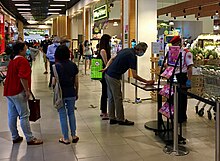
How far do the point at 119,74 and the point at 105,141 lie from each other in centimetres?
114

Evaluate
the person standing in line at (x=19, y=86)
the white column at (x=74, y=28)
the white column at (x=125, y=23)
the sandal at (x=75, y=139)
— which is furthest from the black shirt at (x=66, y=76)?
the white column at (x=74, y=28)

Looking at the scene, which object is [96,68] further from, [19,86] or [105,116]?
[19,86]

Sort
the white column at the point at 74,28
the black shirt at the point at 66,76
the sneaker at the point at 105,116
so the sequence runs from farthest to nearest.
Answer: the white column at the point at 74,28 < the sneaker at the point at 105,116 < the black shirt at the point at 66,76

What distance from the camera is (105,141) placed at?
14.9 ft

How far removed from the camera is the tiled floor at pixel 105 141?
13.1 feet

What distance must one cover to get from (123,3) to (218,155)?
8224 mm

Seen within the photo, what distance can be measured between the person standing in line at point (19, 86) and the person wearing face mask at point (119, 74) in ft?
4.79

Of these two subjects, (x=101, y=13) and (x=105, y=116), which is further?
(x=101, y=13)

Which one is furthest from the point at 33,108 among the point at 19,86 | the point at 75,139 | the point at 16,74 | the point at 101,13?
the point at 101,13

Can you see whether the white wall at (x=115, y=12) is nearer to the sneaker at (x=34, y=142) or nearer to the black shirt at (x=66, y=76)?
the black shirt at (x=66, y=76)

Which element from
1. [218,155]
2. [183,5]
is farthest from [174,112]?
[183,5]

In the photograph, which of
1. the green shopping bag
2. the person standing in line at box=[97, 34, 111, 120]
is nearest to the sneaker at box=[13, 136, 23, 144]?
the person standing in line at box=[97, 34, 111, 120]

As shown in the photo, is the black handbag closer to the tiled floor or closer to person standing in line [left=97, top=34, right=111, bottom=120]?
the tiled floor

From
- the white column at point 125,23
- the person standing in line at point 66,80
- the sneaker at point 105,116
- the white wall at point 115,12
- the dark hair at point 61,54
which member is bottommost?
the sneaker at point 105,116
